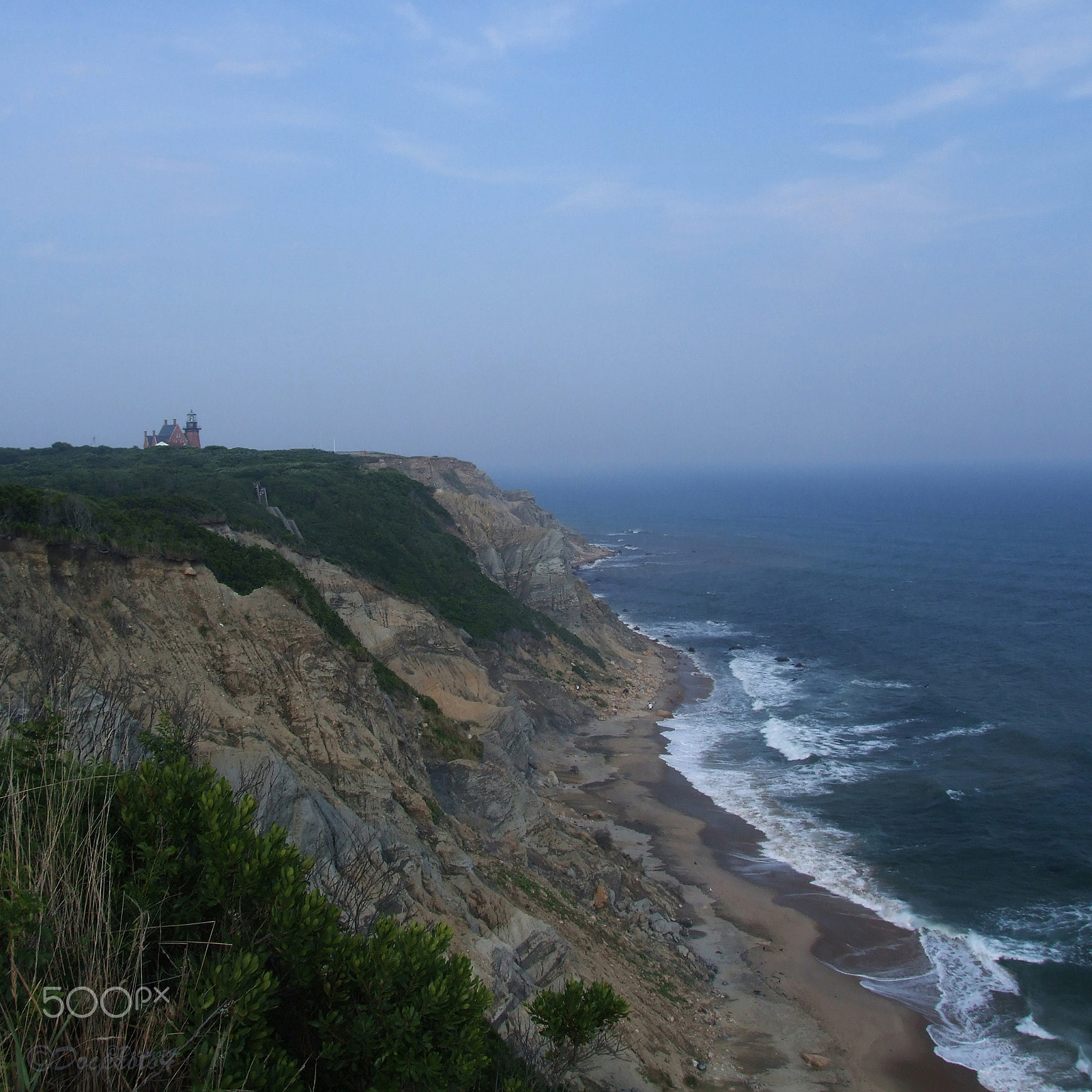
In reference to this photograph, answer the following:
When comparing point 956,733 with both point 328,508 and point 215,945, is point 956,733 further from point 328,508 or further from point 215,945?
point 215,945

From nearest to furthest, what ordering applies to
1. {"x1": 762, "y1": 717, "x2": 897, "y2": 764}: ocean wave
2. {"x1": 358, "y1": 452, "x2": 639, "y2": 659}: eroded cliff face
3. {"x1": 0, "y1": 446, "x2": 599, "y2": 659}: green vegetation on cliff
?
{"x1": 762, "y1": 717, "x2": 897, "y2": 764}: ocean wave
{"x1": 0, "y1": 446, "x2": 599, "y2": 659}: green vegetation on cliff
{"x1": 358, "y1": 452, "x2": 639, "y2": 659}: eroded cliff face

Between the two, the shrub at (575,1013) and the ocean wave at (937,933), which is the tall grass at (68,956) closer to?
the shrub at (575,1013)

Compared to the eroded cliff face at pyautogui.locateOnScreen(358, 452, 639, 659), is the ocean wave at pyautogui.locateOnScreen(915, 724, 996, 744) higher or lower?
lower

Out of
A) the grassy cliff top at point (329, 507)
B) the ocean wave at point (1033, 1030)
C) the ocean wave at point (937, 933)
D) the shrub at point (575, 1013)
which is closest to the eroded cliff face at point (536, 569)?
the grassy cliff top at point (329, 507)

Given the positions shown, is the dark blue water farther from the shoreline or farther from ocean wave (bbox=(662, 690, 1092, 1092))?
the shoreline

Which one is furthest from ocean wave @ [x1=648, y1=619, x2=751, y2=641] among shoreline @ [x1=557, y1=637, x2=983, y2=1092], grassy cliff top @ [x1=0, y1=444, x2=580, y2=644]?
shoreline @ [x1=557, y1=637, x2=983, y2=1092]

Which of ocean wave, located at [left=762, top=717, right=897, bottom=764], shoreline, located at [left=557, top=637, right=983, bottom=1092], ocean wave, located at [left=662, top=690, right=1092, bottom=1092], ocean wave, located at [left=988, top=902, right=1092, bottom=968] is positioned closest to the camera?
shoreline, located at [left=557, top=637, right=983, bottom=1092]

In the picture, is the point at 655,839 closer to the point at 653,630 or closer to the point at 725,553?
the point at 653,630
